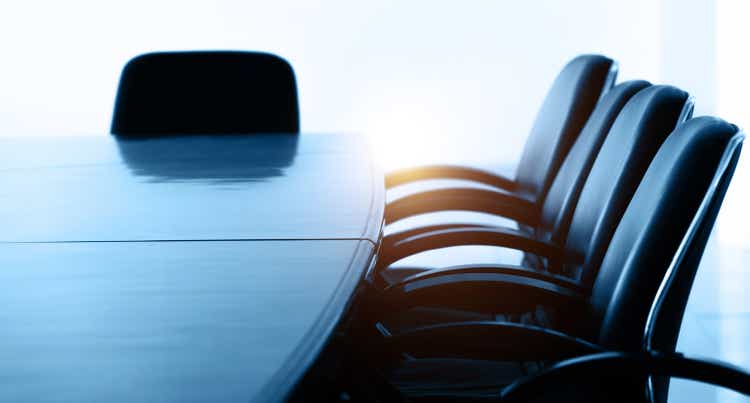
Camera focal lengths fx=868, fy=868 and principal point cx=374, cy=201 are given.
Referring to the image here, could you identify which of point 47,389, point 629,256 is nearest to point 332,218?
point 629,256

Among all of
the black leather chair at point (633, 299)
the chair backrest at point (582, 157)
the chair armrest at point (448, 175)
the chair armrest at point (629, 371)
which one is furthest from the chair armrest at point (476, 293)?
the chair armrest at point (448, 175)

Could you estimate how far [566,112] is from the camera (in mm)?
2021

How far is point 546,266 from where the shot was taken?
1.78 m

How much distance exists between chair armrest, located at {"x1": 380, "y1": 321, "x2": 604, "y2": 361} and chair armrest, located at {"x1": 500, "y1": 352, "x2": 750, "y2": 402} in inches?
6.7

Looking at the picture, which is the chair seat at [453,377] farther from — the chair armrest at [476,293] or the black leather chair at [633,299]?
the chair armrest at [476,293]

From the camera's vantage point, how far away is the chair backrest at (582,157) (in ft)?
5.33

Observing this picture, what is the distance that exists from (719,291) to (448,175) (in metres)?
1.55

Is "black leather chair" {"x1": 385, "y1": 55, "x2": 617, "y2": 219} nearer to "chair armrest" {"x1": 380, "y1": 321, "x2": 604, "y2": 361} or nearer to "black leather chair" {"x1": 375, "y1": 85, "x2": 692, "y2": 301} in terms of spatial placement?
"black leather chair" {"x1": 375, "y1": 85, "x2": 692, "y2": 301}

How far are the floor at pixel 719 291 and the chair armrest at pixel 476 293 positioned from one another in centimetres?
46

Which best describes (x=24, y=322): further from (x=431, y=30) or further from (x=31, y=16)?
(x=31, y=16)

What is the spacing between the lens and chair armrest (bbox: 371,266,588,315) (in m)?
1.25

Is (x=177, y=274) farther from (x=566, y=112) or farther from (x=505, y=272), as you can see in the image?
(x=566, y=112)

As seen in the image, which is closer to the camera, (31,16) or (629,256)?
(629,256)

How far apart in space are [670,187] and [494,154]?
4.99 meters
